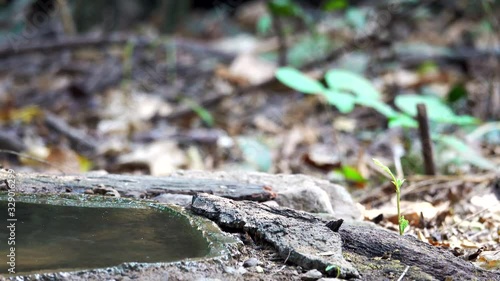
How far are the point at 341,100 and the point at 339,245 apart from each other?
155 centimetres

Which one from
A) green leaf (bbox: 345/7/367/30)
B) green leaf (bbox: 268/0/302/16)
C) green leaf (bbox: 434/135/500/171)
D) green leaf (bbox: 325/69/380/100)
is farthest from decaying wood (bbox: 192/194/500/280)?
green leaf (bbox: 345/7/367/30)

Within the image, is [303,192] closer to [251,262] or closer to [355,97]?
[251,262]

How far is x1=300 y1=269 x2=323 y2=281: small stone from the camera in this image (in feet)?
4.56

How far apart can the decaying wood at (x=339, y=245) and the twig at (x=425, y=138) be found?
123 cm

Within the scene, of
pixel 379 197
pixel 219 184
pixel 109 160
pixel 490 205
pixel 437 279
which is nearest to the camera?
pixel 437 279

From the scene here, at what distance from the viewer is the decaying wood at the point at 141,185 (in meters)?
1.94

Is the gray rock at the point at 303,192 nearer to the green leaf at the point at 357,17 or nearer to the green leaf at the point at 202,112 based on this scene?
the green leaf at the point at 202,112

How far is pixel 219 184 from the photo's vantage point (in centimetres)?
206

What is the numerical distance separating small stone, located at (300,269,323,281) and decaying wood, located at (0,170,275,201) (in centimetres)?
60

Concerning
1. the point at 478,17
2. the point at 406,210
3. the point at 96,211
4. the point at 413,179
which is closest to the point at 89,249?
the point at 96,211

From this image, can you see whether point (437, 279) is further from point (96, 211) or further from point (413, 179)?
point (413, 179)

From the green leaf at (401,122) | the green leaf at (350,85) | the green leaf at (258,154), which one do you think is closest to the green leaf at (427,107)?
the green leaf at (350,85)

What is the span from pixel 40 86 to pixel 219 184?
4.17 m

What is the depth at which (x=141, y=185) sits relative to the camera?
202 centimetres
